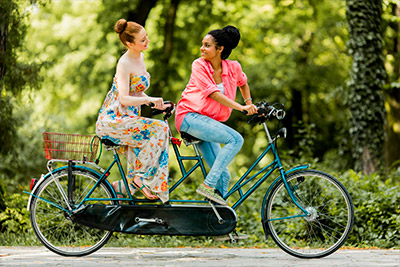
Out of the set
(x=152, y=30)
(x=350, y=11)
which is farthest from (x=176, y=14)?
(x=350, y=11)

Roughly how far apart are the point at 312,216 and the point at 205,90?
1.43m

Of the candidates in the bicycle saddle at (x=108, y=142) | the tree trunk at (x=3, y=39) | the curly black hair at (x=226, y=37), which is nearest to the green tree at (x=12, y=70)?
the tree trunk at (x=3, y=39)

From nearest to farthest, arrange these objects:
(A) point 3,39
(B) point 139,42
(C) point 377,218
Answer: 1. (B) point 139,42
2. (C) point 377,218
3. (A) point 3,39

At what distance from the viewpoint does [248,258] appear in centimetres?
496

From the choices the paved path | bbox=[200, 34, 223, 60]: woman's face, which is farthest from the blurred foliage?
bbox=[200, 34, 223, 60]: woman's face

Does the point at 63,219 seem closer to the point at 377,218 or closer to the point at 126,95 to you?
the point at 126,95

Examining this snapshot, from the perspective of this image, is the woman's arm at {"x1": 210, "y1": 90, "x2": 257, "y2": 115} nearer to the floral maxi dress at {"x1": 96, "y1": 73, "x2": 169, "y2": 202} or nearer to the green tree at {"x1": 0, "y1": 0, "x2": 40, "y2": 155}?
the floral maxi dress at {"x1": 96, "y1": 73, "x2": 169, "y2": 202}

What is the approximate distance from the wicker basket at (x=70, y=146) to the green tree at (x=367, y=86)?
5923mm

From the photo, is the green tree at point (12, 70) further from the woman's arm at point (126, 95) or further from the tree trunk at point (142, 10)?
the tree trunk at point (142, 10)

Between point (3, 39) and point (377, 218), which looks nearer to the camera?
point (377, 218)

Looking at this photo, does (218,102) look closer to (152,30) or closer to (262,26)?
(152,30)

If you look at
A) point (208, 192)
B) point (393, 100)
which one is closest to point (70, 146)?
point (208, 192)

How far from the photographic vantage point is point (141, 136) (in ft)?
15.5

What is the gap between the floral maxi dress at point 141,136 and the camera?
15.4 feet
